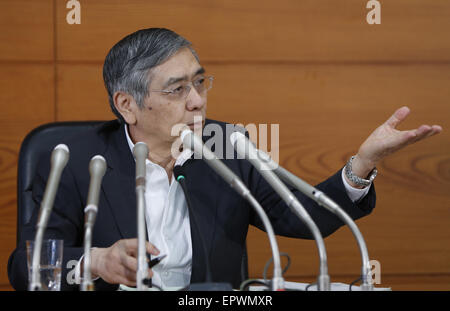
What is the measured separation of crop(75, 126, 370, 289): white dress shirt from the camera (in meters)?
1.73

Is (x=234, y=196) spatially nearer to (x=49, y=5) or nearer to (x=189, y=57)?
(x=189, y=57)

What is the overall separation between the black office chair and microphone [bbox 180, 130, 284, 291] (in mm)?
641

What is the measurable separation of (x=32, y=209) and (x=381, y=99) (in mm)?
1583

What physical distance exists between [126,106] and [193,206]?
1.30 feet

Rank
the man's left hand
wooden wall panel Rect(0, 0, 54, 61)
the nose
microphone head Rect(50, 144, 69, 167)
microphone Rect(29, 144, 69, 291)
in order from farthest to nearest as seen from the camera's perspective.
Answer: wooden wall panel Rect(0, 0, 54, 61) < the nose < the man's left hand < microphone head Rect(50, 144, 69, 167) < microphone Rect(29, 144, 69, 291)

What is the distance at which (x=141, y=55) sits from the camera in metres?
1.80

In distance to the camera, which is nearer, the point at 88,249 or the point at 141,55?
the point at 88,249

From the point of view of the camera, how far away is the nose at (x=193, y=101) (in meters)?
1.79

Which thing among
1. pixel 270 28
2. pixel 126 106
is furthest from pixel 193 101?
pixel 270 28

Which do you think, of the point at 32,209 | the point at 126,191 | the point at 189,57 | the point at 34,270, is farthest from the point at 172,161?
the point at 34,270

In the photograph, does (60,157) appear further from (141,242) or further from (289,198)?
(289,198)

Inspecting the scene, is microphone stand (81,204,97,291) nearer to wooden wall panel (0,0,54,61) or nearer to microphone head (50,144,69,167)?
microphone head (50,144,69,167)

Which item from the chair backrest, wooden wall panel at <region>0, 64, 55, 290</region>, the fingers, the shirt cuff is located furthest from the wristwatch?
wooden wall panel at <region>0, 64, 55, 290</region>

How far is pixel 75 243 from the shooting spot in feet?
5.73
